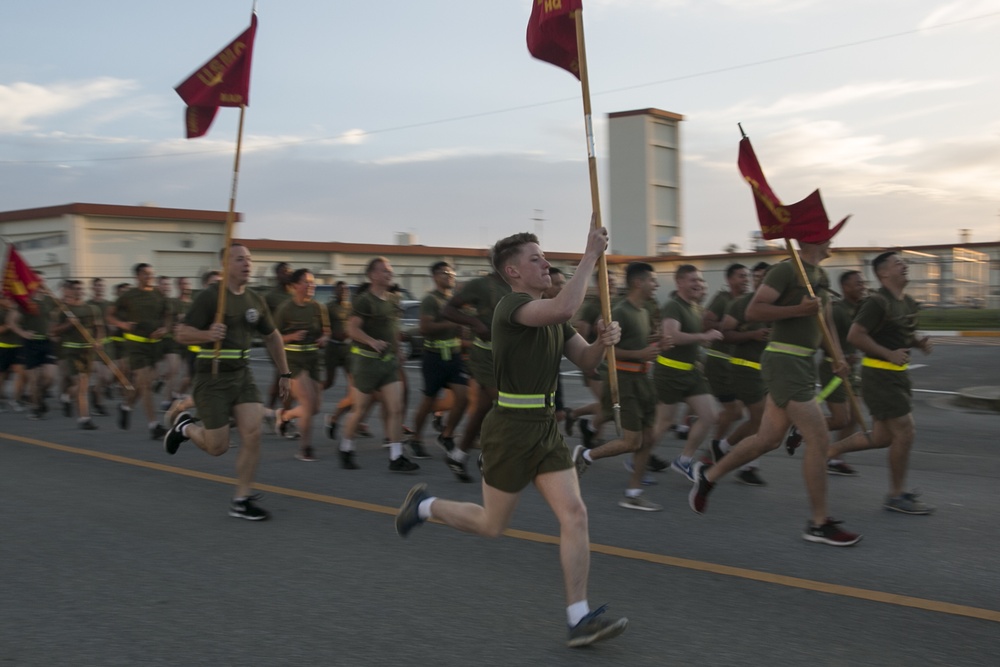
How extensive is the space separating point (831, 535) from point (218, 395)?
409 centimetres

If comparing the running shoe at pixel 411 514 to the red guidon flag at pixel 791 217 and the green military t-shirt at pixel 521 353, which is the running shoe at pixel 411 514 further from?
the red guidon flag at pixel 791 217

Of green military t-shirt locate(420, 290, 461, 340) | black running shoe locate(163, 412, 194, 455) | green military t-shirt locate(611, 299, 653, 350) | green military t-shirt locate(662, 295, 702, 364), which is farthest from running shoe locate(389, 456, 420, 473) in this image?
green military t-shirt locate(662, 295, 702, 364)

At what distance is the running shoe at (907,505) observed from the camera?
6465 millimetres

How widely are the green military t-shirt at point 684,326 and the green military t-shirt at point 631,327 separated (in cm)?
33

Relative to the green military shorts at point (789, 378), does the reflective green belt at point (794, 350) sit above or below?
above

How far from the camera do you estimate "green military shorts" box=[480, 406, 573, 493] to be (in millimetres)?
4281

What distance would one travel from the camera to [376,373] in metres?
8.79

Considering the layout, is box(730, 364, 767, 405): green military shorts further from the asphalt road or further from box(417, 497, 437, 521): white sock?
box(417, 497, 437, 521): white sock

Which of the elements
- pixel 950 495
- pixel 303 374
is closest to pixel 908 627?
pixel 950 495

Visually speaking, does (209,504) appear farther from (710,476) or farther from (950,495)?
(950,495)

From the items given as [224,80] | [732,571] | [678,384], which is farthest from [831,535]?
[224,80]

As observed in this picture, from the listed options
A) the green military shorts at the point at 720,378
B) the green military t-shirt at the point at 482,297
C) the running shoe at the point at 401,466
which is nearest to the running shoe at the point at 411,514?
the green military t-shirt at the point at 482,297

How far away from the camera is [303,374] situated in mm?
10016

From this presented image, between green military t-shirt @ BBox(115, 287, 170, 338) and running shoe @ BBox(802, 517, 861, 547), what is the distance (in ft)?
28.9
